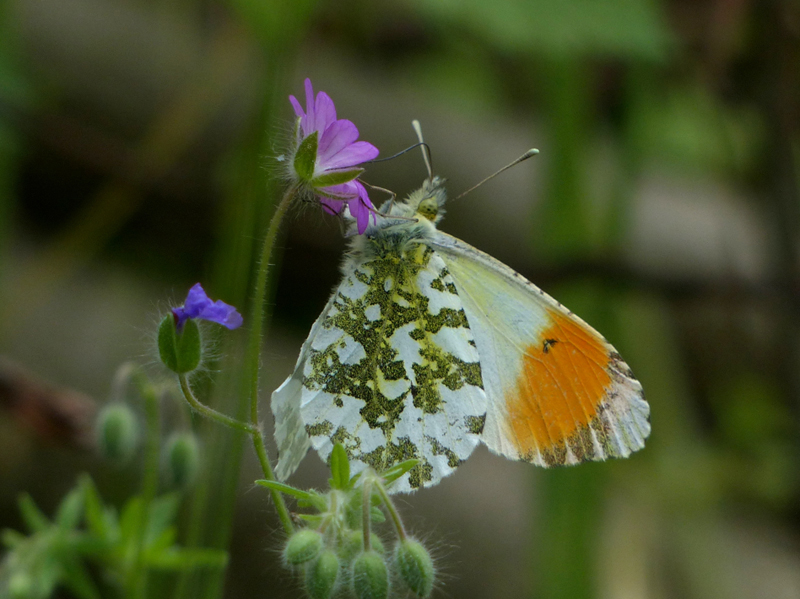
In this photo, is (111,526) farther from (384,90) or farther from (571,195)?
(384,90)

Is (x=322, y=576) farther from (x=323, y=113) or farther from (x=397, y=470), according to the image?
(x=323, y=113)

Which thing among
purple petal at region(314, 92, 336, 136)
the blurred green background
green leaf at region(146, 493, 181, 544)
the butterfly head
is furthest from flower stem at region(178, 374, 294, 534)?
the blurred green background

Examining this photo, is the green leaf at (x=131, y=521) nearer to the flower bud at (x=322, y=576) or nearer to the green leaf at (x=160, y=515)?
the green leaf at (x=160, y=515)

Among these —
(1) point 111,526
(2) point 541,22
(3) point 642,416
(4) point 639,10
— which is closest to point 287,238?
(2) point 541,22

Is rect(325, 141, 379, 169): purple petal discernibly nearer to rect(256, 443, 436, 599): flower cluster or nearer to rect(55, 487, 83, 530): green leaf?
rect(256, 443, 436, 599): flower cluster

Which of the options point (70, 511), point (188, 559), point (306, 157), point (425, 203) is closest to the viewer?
point (306, 157)

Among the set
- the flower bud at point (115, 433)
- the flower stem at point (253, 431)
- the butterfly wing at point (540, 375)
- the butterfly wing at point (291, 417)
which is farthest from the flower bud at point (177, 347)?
the flower bud at point (115, 433)

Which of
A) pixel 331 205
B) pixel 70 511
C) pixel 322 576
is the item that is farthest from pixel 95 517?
pixel 331 205
